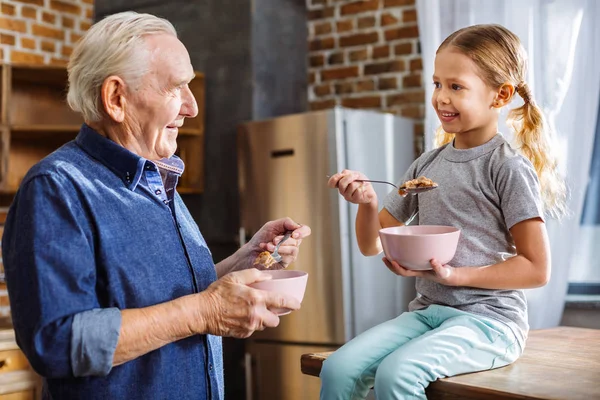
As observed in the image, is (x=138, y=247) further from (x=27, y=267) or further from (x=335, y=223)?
(x=335, y=223)

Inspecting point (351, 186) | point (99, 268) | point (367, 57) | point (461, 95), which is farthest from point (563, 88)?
point (99, 268)

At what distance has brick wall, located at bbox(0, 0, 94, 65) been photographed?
3.76 meters

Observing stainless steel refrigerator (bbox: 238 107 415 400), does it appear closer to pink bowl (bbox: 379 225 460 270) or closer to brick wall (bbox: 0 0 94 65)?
brick wall (bbox: 0 0 94 65)

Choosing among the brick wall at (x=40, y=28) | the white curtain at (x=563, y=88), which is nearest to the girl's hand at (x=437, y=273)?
the white curtain at (x=563, y=88)

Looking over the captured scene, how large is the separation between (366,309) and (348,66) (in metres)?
1.46

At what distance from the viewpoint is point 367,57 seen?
3.90 metres

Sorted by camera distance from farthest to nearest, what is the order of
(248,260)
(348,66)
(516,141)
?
(348,66) → (516,141) → (248,260)

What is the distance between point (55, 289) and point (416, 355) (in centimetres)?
74

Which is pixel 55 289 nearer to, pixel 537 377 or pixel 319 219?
pixel 537 377

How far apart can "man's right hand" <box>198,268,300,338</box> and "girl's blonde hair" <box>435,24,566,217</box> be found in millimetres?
788

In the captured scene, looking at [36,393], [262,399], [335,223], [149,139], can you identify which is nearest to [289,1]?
[335,223]

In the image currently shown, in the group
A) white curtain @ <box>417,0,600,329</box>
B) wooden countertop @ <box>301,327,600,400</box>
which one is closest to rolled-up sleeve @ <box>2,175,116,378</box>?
wooden countertop @ <box>301,327,600,400</box>

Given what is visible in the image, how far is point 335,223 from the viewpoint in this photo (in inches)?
127

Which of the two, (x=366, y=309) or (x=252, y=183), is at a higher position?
(x=252, y=183)
